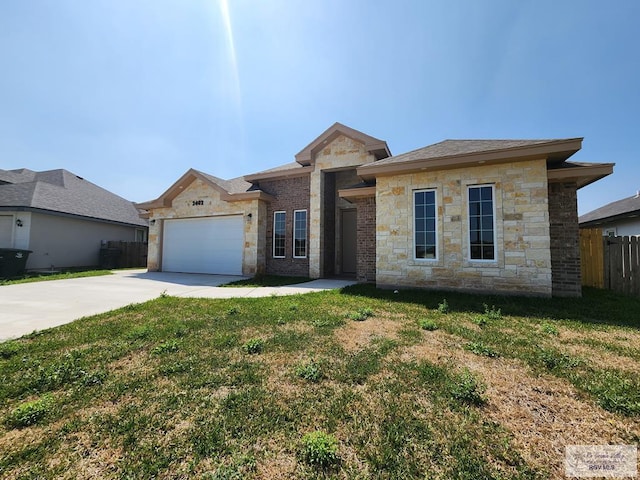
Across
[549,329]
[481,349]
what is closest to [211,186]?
[481,349]

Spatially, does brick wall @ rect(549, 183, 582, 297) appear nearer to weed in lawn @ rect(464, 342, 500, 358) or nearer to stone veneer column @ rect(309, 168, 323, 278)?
weed in lawn @ rect(464, 342, 500, 358)

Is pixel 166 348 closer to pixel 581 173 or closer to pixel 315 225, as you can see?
pixel 315 225

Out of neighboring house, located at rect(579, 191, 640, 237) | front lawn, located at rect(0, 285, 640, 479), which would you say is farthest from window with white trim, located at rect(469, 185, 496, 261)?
neighboring house, located at rect(579, 191, 640, 237)

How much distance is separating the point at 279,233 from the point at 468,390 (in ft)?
35.1

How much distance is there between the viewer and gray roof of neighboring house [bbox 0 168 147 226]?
558 inches

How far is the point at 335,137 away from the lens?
11500 mm

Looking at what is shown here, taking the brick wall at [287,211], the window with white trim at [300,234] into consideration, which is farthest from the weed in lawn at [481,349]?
the window with white trim at [300,234]

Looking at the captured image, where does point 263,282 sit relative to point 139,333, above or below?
above

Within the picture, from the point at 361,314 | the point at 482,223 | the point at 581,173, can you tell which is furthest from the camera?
the point at 482,223

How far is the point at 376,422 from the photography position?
87.0 inches

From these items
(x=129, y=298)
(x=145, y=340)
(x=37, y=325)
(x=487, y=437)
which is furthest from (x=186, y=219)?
(x=487, y=437)

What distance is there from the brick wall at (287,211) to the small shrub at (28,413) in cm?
962

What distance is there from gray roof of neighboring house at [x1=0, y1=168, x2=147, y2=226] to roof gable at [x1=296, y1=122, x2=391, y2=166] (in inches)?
572

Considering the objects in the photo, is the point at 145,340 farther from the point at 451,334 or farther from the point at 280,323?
the point at 451,334
